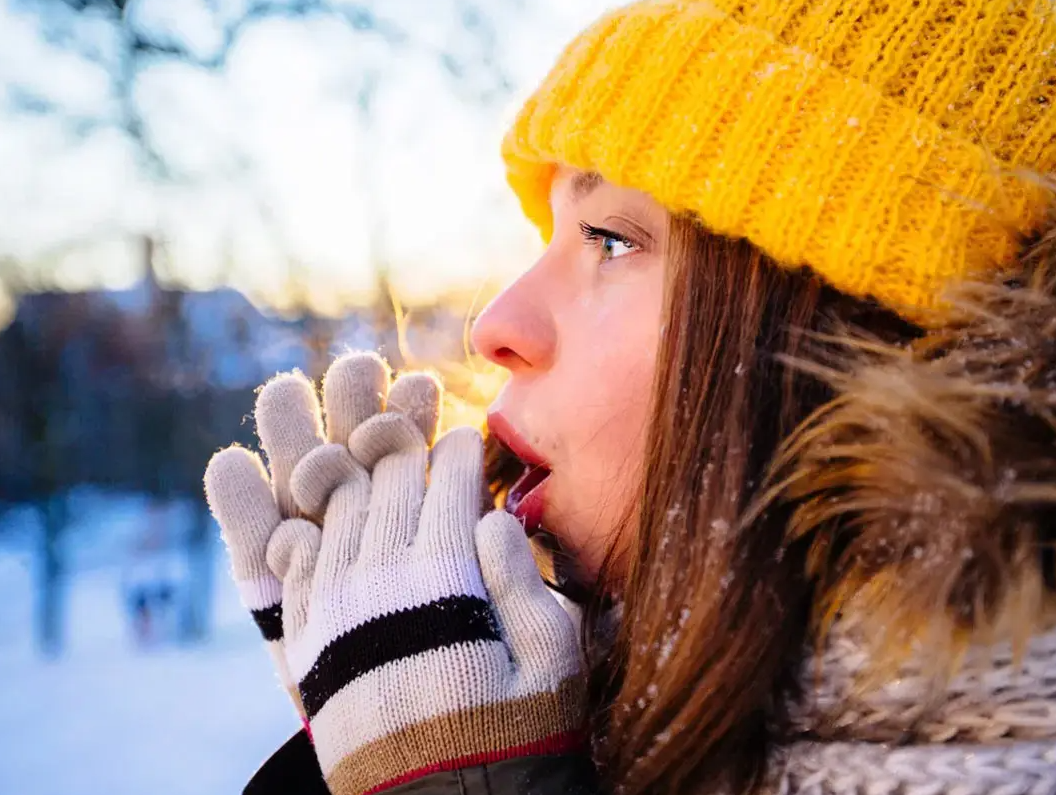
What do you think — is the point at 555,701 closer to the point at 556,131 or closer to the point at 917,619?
the point at 917,619

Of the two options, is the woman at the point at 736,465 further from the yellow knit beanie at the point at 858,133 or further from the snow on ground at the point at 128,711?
the snow on ground at the point at 128,711

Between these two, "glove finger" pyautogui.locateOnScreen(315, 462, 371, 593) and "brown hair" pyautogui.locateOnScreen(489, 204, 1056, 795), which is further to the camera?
"glove finger" pyautogui.locateOnScreen(315, 462, 371, 593)

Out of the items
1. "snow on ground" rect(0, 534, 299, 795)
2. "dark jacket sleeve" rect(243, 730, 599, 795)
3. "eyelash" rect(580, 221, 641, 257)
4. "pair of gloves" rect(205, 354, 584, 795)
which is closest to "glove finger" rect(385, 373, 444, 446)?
"pair of gloves" rect(205, 354, 584, 795)

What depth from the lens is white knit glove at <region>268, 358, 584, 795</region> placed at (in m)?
0.82

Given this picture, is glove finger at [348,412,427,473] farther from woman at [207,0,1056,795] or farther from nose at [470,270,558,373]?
nose at [470,270,558,373]

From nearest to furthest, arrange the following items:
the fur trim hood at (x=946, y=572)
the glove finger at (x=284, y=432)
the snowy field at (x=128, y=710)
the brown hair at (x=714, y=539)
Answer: the fur trim hood at (x=946, y=572)
the brown hair at (x=714, y=539)
the glove finger at (x=284, y=432)
the snowy field at (x=128, y=710)

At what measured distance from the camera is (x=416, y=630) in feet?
2.82

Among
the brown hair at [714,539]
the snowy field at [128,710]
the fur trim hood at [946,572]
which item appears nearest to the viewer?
the fur trim hood at [946,572]

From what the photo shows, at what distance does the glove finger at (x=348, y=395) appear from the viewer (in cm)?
110

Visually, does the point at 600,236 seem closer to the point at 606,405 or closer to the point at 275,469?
the point at 606,405

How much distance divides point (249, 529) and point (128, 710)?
5.44 m

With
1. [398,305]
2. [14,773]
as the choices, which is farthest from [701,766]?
[14,773]

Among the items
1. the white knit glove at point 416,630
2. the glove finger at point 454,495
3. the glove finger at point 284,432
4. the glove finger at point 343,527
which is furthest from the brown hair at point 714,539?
the glove finger at point 284,432

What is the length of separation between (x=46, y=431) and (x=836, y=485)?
882 cm
